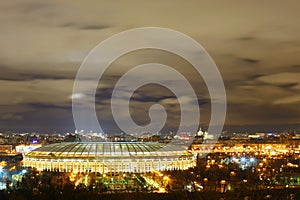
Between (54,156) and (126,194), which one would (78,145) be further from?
(126,194)

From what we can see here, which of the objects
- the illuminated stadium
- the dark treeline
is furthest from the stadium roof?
the dark treeline

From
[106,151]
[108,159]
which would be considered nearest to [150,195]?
[108,159]

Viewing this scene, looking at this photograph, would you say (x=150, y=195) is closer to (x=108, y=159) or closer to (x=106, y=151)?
(x=108, y=159)

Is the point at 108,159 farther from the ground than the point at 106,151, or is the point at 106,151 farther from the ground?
the point at 106,151

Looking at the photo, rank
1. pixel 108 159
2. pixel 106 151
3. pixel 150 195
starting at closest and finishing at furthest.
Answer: pixel 150 195, pixel 108 159, pixel 106 151

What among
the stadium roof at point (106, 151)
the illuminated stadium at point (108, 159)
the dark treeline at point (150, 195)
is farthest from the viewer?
the stadium roof at point (106, 151)

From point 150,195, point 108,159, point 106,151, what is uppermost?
point 106,151

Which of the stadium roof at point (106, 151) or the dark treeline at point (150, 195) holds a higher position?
the stadium roof at point (106, 151)

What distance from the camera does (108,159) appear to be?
3912 cm

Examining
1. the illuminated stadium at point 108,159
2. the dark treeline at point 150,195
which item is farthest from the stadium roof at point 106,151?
the dark treeline at point 150,195

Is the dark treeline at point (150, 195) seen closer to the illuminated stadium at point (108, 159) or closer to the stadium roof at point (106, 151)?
the illuminated stadium at point (108, 159)

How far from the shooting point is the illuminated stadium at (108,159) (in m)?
38.8

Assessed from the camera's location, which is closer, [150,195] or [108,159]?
[150,195]

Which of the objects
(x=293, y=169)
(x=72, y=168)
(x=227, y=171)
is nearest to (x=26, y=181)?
(x=72, y=168)
